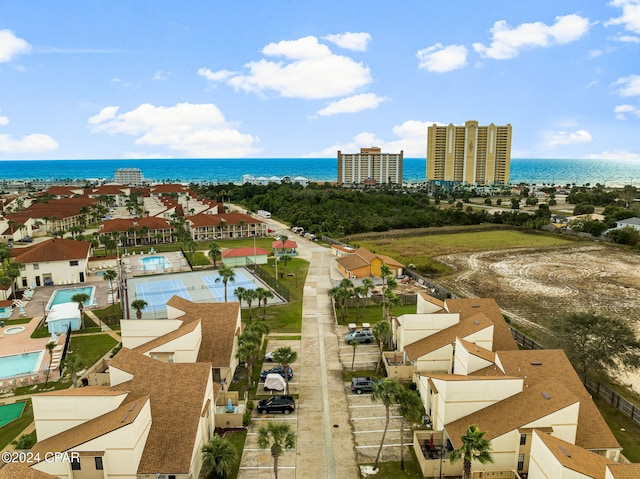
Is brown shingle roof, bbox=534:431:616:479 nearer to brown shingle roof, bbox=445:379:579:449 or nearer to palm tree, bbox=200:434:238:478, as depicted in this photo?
brown shingle roof, bbox=445:379:579:449

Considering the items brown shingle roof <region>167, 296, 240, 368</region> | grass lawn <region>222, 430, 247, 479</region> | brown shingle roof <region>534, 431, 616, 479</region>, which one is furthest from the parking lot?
brown shingle roof <region>167, 296, 240, 368</region>

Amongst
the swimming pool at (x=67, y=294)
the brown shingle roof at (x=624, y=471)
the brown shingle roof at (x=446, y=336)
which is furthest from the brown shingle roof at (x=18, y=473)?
the swimming pool at (x=67, y=294)

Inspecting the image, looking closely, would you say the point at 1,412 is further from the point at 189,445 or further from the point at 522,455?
the point at 522,455

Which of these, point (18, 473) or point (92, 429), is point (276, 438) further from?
point (18, 473)

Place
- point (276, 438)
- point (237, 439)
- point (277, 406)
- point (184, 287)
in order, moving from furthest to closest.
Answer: point (184, 287) → point (277, 406) → point (237, 439) → point (276, 438)

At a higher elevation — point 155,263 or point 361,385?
point 155,263

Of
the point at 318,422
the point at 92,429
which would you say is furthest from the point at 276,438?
the point at 92,429
